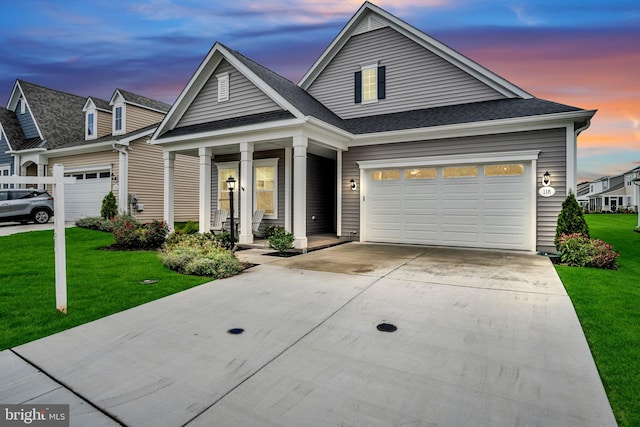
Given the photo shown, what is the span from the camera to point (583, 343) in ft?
10.8

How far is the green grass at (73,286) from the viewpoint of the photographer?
3.91m

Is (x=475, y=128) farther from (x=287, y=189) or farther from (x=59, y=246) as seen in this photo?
(x=59, y=246)

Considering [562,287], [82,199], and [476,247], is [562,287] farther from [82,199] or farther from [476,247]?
[82,199]

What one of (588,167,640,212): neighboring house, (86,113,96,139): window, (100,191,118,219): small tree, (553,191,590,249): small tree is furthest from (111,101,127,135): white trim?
(588,167,640,212): neighboring house

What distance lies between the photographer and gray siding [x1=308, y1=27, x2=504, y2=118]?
10836 millimetres

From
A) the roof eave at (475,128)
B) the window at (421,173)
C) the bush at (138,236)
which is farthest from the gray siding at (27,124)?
the window at (421,173)

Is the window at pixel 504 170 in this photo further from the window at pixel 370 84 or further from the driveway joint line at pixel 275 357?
the driveway joint line at pixel 275 357

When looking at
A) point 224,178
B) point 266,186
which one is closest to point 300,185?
point 266,186

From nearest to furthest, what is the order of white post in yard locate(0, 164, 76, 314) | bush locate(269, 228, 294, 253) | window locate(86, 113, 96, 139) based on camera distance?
white post in yard locate(0, 164, 76, 314) < bush locate(269, 228, 294, 253) < window locate(86, 113, 96, 139)

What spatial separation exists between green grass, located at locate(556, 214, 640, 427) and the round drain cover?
1.74 meters

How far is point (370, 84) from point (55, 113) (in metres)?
18.0

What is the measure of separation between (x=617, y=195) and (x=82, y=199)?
56.0 m

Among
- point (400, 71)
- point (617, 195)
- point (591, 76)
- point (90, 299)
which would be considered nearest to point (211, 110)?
point (400, 71)

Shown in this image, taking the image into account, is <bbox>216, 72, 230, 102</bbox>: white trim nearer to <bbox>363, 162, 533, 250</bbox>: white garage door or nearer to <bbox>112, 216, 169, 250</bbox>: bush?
<bbox>112, 216, 169, 250</bbox>: bush
